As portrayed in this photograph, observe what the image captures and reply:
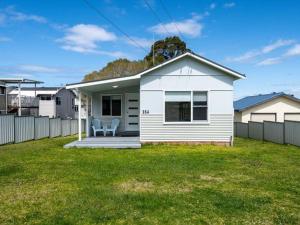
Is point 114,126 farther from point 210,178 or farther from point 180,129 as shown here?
point 210,178

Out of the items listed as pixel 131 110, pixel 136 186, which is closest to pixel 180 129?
pixel 131 110

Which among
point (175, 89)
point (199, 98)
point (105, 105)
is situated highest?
point (175, 89)

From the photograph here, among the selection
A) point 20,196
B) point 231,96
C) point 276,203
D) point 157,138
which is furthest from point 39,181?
point 231,96

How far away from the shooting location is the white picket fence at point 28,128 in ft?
57.3

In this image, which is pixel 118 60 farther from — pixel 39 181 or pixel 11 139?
pixel 39 181

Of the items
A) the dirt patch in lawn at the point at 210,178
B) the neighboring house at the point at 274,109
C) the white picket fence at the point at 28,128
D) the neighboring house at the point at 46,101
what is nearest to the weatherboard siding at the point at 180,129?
the white picket fence at the point at 28,128

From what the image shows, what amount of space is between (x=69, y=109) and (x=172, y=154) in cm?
4278

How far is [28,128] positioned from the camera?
66.0 ft

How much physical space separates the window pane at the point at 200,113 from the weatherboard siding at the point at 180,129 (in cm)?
31

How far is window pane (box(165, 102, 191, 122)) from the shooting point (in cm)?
1662

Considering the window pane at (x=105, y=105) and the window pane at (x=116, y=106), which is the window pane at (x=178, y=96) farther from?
the window pane at (x=105, y=105)

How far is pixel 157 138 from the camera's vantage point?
54.7 ft

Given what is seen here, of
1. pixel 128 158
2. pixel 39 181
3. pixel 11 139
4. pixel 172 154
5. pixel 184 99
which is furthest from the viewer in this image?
pixel 11 139

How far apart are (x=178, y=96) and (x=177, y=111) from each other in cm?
67
